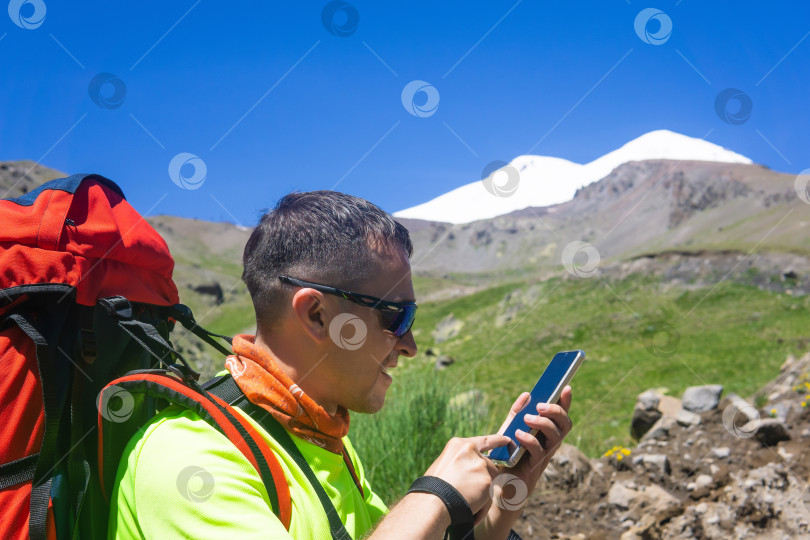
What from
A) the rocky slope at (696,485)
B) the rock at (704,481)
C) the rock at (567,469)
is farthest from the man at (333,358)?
the rock at (567,469)

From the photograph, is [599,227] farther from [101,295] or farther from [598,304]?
[101,295]

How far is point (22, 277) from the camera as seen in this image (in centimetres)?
193

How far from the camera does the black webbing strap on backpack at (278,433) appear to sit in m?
1.96

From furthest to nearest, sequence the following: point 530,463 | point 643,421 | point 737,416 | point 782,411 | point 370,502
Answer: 1. point 643,421
2. point 737,416
3. point 782,411
4. point 370,502
5. point 530,463

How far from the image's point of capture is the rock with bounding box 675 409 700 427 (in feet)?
26.2

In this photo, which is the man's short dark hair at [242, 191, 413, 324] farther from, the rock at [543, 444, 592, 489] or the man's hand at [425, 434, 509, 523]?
the rock at [543, 444, 592, 489]

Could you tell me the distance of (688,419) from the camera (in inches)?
323

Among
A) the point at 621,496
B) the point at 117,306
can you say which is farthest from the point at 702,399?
the point at 117,306

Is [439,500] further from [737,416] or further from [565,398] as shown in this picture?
[737,416]

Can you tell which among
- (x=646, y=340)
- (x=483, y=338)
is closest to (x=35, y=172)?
(x=483, y=338)

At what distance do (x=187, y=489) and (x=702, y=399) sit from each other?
8994 millimetres

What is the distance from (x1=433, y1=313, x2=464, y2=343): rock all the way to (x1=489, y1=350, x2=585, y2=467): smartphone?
130 feet

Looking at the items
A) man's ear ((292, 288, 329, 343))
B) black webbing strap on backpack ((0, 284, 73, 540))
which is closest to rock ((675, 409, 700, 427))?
man's ear ((292, 288, 329, 343))

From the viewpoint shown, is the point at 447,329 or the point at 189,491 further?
the point at 447,329
